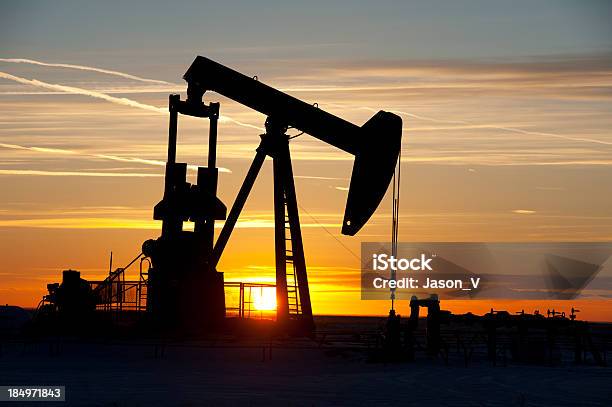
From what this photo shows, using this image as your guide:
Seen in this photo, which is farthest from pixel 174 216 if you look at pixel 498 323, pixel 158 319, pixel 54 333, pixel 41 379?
pixel 498 323

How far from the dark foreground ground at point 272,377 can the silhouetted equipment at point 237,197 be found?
150 centimetres

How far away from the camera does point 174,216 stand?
38.2m

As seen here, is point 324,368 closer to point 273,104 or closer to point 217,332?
point 217,332

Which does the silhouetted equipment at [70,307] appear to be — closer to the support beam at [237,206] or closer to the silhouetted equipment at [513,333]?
the support beam at [237,206]

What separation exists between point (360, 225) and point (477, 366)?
21.2 ft

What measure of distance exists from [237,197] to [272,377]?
8.52 m

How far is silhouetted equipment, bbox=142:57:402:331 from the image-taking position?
3659cm

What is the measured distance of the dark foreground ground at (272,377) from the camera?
1046 inches

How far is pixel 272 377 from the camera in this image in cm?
3145

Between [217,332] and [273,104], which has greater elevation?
[273,104]

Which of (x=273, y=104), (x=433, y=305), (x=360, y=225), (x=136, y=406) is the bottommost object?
(x=136, y=406)

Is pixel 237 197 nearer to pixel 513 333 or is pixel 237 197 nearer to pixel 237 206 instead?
pixel 237 206

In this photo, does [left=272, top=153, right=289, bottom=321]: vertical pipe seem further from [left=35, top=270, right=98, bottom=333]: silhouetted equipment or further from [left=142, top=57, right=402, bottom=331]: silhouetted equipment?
[left=35, top=270, right=98, bottom=333]: silhouetted equipment

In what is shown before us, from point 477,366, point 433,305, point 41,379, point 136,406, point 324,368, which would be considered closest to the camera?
point 136,406
